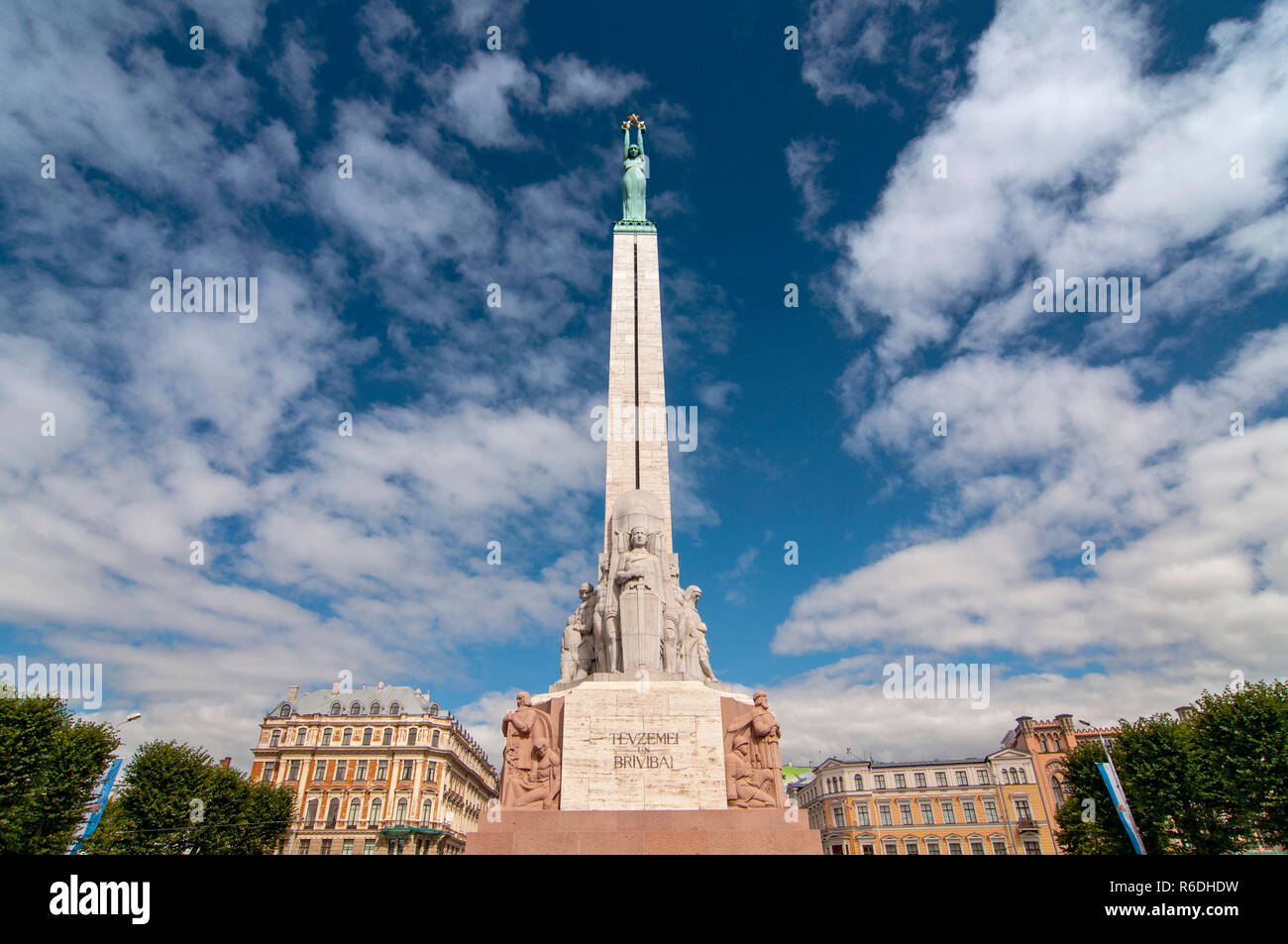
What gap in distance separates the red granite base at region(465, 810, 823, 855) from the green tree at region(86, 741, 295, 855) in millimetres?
30095

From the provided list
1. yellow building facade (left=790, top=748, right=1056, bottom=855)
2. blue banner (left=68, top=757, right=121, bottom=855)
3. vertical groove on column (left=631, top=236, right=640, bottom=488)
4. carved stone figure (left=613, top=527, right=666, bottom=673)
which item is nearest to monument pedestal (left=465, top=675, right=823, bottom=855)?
carved stone figure (left=613, top=527, right=666, bottom=673)

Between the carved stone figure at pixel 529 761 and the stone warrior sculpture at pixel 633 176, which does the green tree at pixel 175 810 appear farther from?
the stone warrior sculpture at pixel 633 176

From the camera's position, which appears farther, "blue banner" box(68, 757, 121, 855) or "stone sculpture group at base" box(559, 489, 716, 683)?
"blue banner" box(68, 757, 121, 855)

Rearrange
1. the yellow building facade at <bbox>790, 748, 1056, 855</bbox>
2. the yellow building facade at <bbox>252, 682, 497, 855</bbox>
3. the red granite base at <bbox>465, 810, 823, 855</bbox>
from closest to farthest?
the red granite base at <bbox>465, 810, 823, 855</bbox> < the yellow building facade at <bbox>252, 682, 497, 855</bbox> < the yellow building facade at <bbox>790, 748, 1056, 855</bbox>

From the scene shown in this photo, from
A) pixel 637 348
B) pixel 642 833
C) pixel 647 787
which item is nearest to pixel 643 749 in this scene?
pixel 647 787

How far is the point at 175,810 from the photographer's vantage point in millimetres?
35688

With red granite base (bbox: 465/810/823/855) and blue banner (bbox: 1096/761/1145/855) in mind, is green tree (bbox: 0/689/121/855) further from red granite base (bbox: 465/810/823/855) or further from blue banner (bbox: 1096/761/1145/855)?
blue banner (bbox: 1096/761/1145/855)

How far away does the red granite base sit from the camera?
1064 cm

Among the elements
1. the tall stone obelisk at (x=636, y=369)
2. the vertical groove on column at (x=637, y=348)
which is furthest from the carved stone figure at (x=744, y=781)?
the vertical groove on column at (x=637, y=348)

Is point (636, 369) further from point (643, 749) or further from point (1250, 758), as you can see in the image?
point (1250, 758)

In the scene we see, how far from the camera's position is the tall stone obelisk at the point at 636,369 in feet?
70.1

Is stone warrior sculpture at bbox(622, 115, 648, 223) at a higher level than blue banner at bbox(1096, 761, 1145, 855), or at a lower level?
higher

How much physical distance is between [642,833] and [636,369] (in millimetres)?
15780

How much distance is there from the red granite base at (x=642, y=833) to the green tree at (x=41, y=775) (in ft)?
81.7
